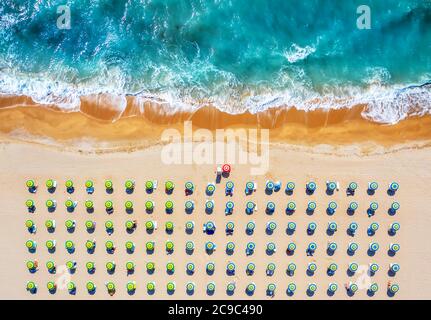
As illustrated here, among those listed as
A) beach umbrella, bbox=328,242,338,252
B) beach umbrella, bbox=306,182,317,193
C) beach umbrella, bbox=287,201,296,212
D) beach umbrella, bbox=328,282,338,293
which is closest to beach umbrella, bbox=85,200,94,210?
beach umbrella, bbox=287,201,296,212

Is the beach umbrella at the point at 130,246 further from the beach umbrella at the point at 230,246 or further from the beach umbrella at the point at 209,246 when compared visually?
the beach umbrella at the point at 230,246

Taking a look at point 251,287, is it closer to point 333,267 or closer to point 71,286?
point 333,267

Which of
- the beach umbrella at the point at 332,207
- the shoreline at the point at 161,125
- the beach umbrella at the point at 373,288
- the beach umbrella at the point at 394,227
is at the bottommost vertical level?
the beach umbrella at the point at 373,288

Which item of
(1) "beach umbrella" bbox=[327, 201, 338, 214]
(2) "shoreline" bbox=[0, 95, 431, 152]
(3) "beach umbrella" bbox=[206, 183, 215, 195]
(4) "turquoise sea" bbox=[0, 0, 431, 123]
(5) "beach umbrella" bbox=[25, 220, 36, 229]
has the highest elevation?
(4) "turquoise sea" bbox=[0, 0, 431, 123]

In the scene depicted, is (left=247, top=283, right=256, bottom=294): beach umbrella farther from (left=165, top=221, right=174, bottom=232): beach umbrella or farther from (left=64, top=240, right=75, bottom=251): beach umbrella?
(left=64, top=240, right=75, bottom=251): beach umbrella

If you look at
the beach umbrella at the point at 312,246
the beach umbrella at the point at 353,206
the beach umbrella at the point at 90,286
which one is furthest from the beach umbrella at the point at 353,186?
the beach umbrella at the point at 90,286

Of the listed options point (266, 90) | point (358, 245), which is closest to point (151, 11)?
point (266, 90)

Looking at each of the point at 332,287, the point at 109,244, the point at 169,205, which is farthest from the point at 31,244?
the point at 332,287
